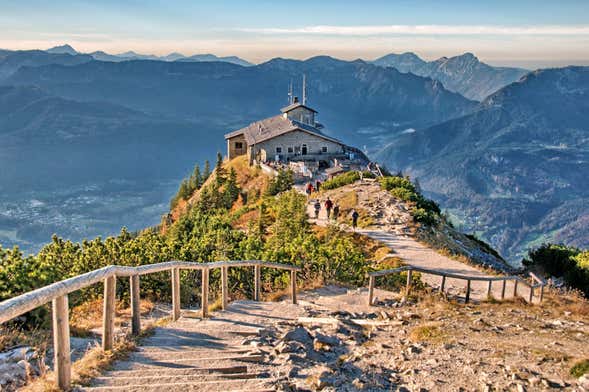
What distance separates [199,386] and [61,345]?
1.45m

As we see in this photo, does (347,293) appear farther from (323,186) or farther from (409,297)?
(323,186)

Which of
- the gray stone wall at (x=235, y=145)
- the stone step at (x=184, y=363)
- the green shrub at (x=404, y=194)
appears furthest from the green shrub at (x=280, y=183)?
the stone step at (x=184, y=363)

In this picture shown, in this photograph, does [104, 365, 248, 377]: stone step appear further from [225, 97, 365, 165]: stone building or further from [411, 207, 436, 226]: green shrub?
[225, 97, 365, 165]: stone building

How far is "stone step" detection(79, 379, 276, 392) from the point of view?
6025mm

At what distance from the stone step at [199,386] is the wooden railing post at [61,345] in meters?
0.21

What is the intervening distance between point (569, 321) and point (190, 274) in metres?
9.73

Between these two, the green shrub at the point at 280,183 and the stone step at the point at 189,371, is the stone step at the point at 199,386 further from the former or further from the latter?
the green shrub at the point at 280,183

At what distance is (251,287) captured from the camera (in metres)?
16.3

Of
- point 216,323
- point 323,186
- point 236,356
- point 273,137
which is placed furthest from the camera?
point 273,137

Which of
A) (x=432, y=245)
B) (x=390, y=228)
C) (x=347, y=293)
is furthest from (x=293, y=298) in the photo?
(x=390, y=228)

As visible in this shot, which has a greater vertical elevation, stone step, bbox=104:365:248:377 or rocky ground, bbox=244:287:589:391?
stone step, bbox=104:365:248:377

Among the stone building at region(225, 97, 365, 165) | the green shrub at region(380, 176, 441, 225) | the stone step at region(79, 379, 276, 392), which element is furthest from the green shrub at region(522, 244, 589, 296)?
the stone building at region(225, 97, 365, 165)

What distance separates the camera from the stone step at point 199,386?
603cm

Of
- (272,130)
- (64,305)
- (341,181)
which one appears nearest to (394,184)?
(341,181)
